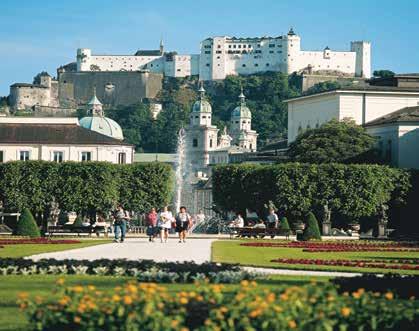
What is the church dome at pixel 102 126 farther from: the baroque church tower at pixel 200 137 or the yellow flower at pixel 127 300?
the yellow flower at pixel 127 300

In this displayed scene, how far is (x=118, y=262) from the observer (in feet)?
76.0

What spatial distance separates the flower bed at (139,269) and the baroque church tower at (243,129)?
513 ft

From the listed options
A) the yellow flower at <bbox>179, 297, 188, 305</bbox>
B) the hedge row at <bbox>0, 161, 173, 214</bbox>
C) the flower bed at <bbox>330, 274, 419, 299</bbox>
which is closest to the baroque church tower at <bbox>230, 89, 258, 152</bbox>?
the hedge row at <bbox>0, 161, 173, 214</bbox>

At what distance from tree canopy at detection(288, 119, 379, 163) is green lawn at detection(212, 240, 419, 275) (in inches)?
1550

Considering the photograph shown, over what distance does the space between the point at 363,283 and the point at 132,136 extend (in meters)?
173

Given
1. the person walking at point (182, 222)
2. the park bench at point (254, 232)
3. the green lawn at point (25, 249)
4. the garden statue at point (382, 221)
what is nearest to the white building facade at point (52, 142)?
the garden statue at point (382, 221)

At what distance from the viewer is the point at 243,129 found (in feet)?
615

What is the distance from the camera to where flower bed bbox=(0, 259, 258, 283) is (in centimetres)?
2073

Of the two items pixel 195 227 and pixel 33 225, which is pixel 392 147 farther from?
pixel 33 225

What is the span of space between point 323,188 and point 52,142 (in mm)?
24952

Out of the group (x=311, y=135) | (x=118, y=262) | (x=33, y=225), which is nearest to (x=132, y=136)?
(x=311, y=135)

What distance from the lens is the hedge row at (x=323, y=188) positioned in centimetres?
6178

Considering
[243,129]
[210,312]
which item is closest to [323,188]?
[210,312]

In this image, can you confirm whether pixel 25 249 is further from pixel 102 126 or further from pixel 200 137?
pixel 200 137
